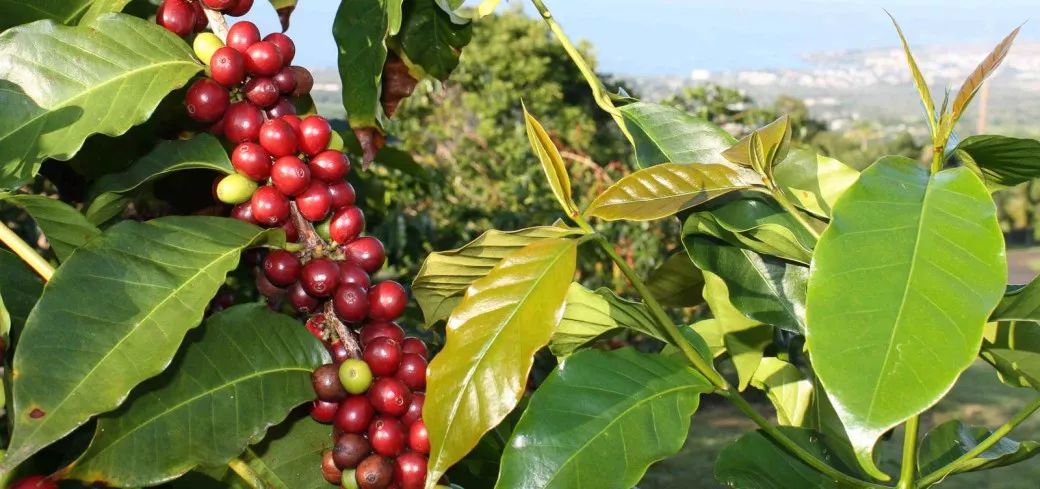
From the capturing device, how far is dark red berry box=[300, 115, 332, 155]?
63 cm

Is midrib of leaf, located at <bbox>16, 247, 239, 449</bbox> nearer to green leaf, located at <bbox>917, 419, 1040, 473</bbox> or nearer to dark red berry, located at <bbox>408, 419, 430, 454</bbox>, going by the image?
dark red berry, located at <bbox>408, 419, 430, 454</bbox>

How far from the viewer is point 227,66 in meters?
0.61

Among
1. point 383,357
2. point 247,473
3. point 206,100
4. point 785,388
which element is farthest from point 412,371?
point 785,388

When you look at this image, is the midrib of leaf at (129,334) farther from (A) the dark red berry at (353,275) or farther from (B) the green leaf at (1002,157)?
(B) the green leaf at (1002,157)

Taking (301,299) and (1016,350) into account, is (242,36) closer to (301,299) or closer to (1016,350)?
(301,299)

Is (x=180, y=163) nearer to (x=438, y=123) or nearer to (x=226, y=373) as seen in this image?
(x=226, y=373)

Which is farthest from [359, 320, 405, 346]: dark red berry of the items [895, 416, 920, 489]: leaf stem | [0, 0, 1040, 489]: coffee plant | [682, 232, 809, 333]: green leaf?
[895, 416, 920, 489]: leaf stem

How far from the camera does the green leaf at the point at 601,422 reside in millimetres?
521

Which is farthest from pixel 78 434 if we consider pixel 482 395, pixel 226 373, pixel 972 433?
pixel 972 433

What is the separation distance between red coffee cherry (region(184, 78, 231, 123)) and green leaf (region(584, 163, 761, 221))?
0.87ft

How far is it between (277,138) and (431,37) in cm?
26

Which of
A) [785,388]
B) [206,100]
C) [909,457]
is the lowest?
[785,388]

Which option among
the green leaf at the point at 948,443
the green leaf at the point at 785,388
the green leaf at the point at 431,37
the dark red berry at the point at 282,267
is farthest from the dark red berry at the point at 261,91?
the green leaf at the point at 948,443

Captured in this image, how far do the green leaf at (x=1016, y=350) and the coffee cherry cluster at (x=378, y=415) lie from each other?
1.20 ft
